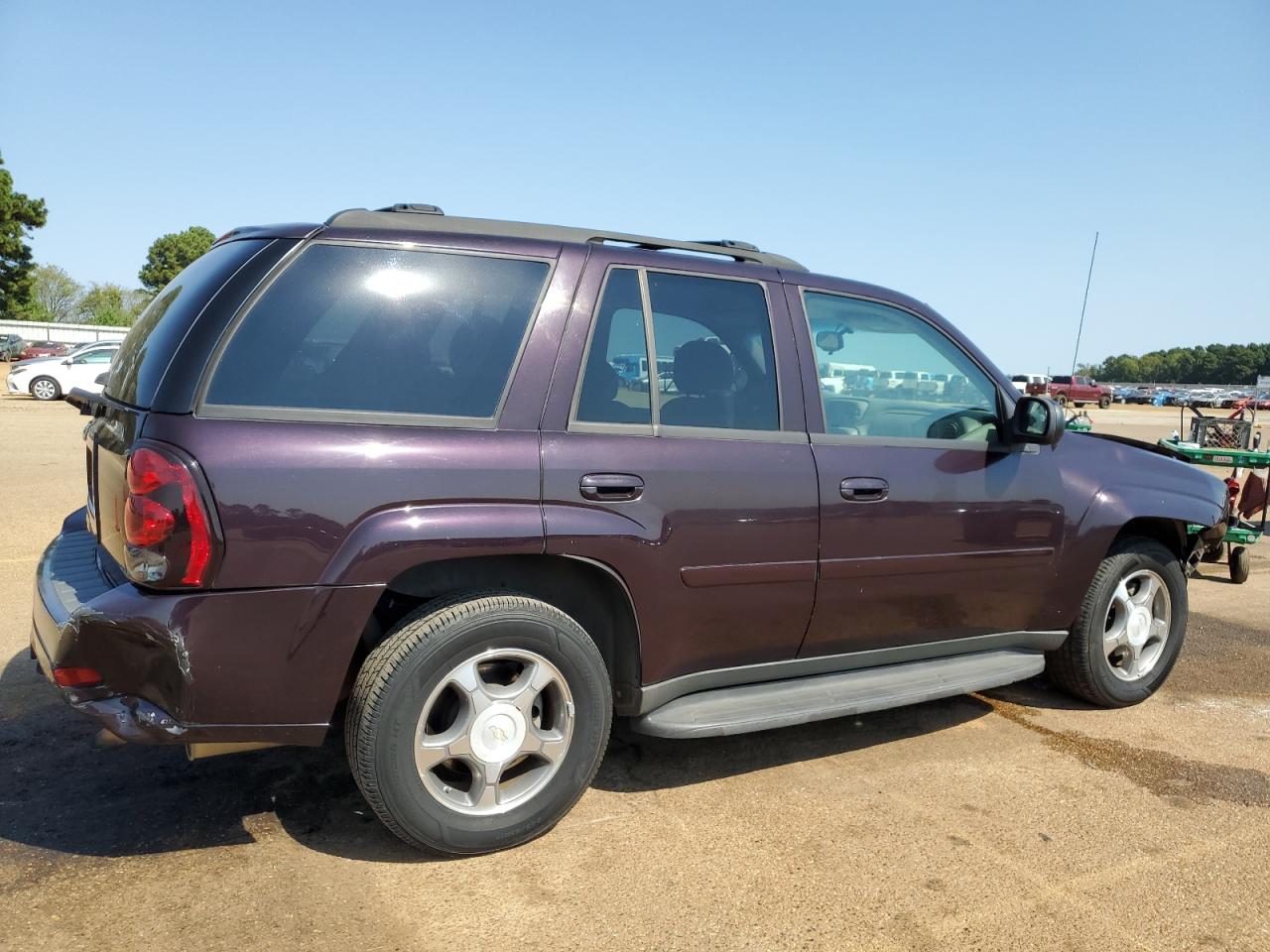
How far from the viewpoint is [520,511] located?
2.95 m

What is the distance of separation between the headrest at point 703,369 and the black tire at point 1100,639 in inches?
82.4

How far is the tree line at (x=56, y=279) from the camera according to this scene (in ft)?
166

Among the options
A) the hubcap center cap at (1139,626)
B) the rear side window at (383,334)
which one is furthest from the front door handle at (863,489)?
the hubcap center cap at (1139,626)

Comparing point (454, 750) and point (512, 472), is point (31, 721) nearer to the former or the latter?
point (454, 750)

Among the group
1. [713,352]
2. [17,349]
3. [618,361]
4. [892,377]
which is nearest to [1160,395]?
[17,349]

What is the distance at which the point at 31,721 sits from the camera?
384cm

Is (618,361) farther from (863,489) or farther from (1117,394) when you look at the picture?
(1117,394)

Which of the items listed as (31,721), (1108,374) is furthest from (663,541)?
(1108,374)

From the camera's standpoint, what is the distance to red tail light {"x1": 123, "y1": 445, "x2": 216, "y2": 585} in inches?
101

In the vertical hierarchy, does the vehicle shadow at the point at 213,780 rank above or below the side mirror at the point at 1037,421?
below

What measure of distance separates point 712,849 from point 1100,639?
2.38 m

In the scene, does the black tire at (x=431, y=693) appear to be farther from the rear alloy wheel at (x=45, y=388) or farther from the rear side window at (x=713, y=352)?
the rear alloy wheel at (x=45, y=388)

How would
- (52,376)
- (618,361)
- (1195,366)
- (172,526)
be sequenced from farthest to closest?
1. (1195,366)
2. (52,376)
3. (618,361)
4. (172,526)

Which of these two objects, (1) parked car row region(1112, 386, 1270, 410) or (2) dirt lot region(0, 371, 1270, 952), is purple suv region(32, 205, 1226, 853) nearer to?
(2) dirt lot region(0, 371, 1270, 952)
